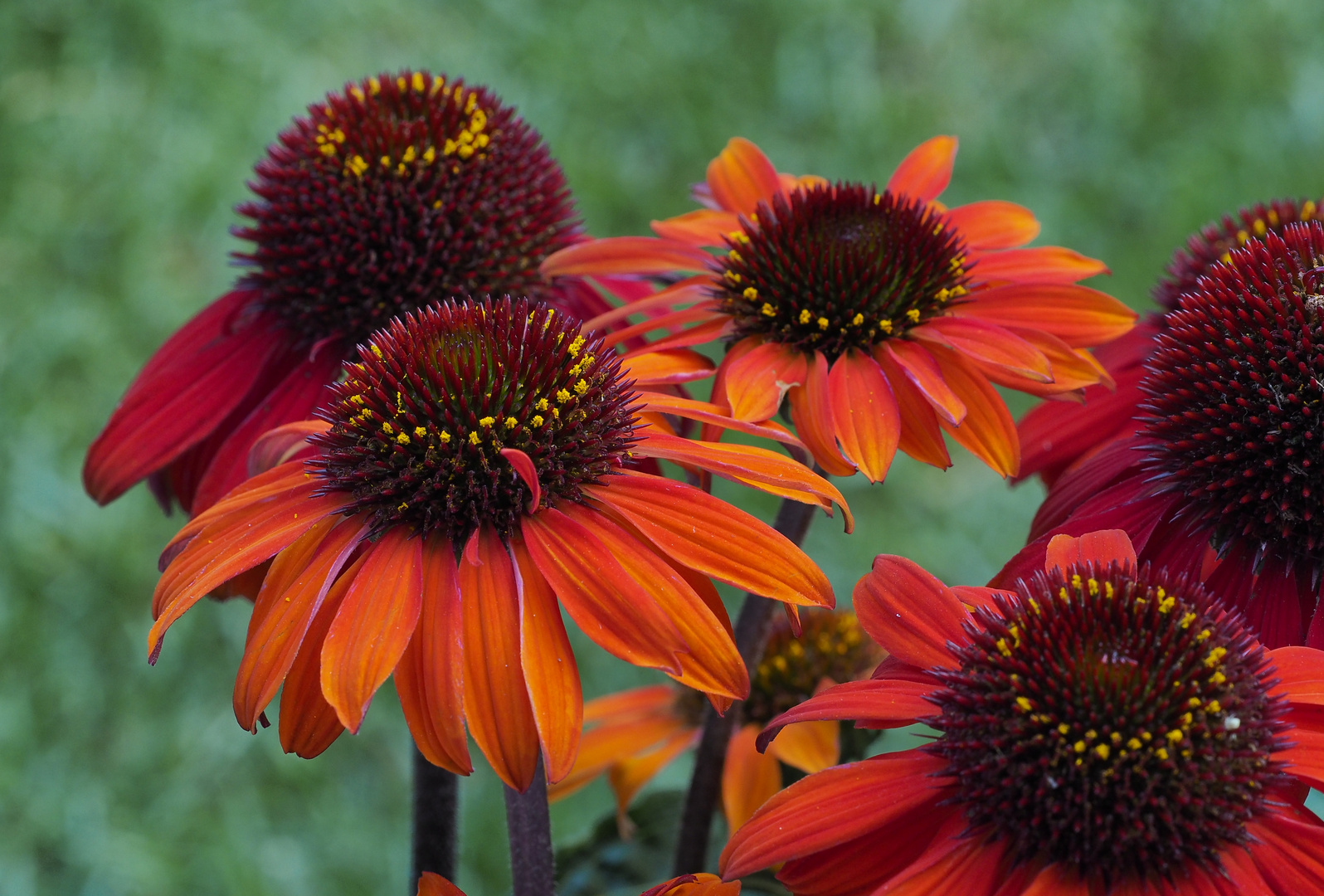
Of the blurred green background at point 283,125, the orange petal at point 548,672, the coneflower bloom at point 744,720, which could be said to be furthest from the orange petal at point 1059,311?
the blurred green background at point 283,125

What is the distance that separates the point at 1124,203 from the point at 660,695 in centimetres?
244

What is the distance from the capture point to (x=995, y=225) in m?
1.19

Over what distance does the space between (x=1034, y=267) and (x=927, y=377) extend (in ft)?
0.72

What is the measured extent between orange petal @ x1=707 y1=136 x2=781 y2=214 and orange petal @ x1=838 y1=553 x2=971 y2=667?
462 mm

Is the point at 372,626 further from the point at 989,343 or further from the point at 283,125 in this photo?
the point at 283,125

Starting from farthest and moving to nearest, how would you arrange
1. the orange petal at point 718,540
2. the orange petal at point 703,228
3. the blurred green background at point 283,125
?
the blurred green background at point 283,125, the orange petal at point 703,228, the orange petal at point 718,540

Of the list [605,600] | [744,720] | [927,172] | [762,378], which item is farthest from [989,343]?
[744,720]

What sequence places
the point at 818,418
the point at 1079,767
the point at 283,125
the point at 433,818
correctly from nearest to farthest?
the point at 1079,767
the point at 818,418
the point at 433,818
the point at 283,125

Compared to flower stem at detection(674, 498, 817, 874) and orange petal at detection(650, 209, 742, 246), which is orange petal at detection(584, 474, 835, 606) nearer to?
flower stem at detection(674, 498, 817, 874)

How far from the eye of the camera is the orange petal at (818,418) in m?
0.93

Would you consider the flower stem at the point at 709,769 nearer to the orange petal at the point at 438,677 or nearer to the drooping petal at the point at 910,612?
the drooping petal at the point at 910,612

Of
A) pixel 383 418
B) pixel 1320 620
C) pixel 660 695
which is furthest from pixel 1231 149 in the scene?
pixel 383 418

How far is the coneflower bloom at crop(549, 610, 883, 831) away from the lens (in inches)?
47.4

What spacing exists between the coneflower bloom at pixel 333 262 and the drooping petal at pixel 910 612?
47 centimetres
